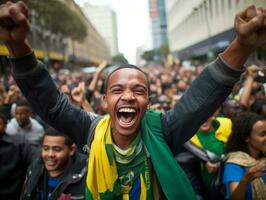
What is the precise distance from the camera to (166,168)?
5.26 feet

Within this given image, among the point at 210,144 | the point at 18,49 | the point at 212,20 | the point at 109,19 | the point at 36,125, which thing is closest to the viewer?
the point at 18,49

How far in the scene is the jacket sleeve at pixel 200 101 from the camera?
154cm

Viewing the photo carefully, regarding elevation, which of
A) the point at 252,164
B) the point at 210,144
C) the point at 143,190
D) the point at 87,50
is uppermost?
the point at 87,50

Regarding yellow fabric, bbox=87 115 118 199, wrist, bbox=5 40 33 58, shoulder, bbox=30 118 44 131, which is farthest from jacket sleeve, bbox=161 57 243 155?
shoulder, bbox=30 118 44 131

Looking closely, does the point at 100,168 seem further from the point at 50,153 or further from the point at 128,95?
the point at 50,153

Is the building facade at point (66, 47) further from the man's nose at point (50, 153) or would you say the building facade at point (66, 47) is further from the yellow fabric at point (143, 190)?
the yellow fabric at point (143, 190)

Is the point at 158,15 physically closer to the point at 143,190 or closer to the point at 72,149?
the point at 72,149

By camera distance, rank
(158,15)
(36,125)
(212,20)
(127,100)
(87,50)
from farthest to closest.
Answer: (87,50)
(212,20)
(158,15)
(36,125)
(127,100)

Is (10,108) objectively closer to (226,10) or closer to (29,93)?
(29,93)

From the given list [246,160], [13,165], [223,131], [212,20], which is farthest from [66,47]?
[246,160]

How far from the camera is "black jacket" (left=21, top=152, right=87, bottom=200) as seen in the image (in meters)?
2.51

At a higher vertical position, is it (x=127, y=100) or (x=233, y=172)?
(x=127, y=100)

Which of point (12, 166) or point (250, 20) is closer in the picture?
point (250, 20)

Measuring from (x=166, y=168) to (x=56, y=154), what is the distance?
1320 mm
